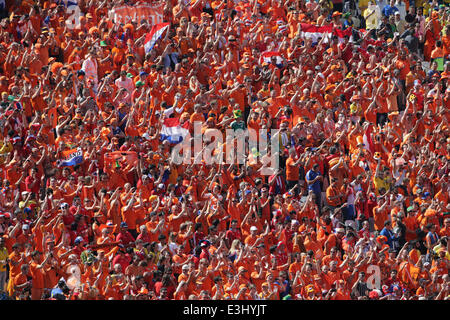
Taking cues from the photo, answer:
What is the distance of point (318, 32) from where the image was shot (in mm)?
30969

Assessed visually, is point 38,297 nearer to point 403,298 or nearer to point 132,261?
point 132,261

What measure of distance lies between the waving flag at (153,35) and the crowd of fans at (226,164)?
0.16 meters

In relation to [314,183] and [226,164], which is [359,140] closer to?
[314,183]

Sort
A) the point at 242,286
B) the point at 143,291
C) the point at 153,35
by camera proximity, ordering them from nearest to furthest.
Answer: the point at 143,291 → the point at 242,286 → the point at 153,35

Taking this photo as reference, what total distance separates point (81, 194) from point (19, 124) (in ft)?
7.71

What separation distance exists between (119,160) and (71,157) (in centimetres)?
92

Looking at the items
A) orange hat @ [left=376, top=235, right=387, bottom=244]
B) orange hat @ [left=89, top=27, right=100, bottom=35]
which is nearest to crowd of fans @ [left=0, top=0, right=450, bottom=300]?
orange hat @ [left=89, top=27, right=100, bottom=35]

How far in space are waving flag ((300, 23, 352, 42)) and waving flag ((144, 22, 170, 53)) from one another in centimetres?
299

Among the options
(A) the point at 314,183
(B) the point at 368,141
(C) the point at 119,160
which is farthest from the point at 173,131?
(B) the point at 368,141

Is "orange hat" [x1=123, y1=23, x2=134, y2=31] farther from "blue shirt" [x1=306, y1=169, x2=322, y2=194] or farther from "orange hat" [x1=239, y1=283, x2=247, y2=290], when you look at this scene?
"orange hat" [x1=239, y1=283, x2=247, y2=290]

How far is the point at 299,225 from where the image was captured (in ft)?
85.5


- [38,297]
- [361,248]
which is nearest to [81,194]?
[38,297]

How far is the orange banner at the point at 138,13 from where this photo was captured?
31078mm
